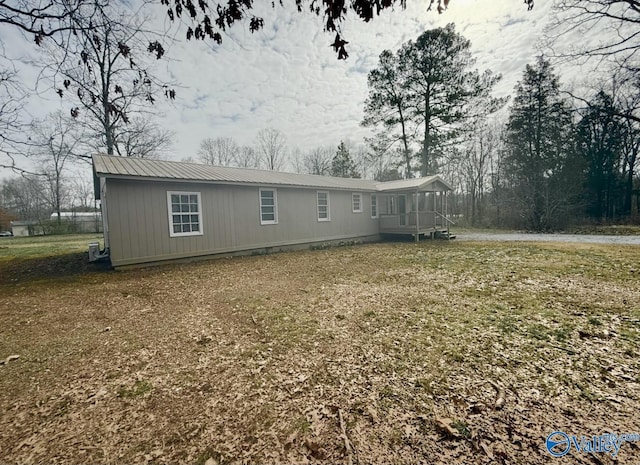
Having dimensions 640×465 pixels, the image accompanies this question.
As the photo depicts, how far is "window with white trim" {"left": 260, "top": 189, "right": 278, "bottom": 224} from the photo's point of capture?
11.1 metres

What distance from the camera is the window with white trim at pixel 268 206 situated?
11.1 metres

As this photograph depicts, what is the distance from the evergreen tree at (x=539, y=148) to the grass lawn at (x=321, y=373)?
1434cm

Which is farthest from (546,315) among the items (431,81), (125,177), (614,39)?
(431,81)

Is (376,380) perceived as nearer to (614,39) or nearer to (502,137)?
(614,39)

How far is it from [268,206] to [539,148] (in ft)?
67.5

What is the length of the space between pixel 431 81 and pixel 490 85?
378cm

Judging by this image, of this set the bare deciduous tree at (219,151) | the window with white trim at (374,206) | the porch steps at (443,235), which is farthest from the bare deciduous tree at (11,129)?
the bare deciduous tree at (219,151)

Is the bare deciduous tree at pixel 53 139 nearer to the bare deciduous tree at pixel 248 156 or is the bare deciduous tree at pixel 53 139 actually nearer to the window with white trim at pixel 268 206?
the window with white trim at pixel 268 206

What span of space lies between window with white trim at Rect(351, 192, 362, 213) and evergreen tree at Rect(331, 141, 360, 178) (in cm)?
1782

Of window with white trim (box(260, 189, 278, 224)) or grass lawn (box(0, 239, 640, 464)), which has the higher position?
window with white trim (box(260, 189, 278, 224))

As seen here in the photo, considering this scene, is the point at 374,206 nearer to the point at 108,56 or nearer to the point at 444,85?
Answer: the point at 444,85

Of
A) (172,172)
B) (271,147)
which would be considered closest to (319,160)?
(271,147)

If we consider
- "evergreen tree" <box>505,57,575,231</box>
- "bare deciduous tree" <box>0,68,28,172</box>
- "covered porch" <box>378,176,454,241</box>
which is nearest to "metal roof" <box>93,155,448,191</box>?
"bare deciduous tree" <box>0,68,28,172</box>

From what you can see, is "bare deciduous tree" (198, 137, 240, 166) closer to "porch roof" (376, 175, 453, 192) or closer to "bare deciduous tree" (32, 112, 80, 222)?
"bare deciduous tree" (32, 112, 80, 222)
